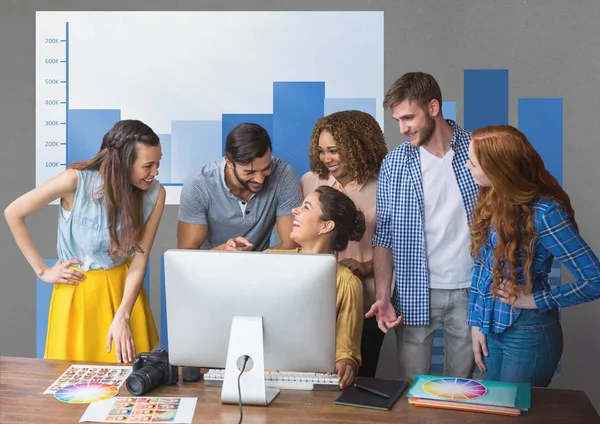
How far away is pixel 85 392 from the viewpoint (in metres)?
2.10

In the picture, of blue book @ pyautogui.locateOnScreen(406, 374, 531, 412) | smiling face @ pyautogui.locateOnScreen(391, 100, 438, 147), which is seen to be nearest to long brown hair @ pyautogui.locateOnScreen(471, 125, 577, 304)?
blue book @ pyautogui.locateOnScreen(406, 374, 531, 412)

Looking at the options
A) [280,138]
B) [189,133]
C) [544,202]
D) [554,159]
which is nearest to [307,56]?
[280,138]

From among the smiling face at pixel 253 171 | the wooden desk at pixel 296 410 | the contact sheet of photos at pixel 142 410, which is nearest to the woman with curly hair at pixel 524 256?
the wooden desk at pixel 296 410

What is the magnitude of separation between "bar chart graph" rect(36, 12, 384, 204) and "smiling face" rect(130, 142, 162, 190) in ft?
3.54

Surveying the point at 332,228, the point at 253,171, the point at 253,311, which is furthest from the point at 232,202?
the point at 253,311

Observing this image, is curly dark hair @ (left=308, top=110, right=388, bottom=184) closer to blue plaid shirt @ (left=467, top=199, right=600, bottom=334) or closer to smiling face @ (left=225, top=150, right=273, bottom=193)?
smiling face @ (left=225, top=150, right=273, bottom=193)

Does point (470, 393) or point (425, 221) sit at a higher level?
point (425, 221)

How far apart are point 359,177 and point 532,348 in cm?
104

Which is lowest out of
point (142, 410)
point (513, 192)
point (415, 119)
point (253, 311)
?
point (142, 410)

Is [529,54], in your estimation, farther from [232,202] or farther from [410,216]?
[232,202]

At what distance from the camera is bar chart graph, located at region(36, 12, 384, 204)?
12.6 feet

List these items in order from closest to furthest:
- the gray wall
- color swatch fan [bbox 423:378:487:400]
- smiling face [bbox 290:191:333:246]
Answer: color swatch fan [bbox 423:378:487:400] → smiling face [bbox 290:191:333:246] → the gray wall

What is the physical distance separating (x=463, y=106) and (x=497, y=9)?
19.9 inches

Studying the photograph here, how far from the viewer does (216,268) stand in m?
1.96
